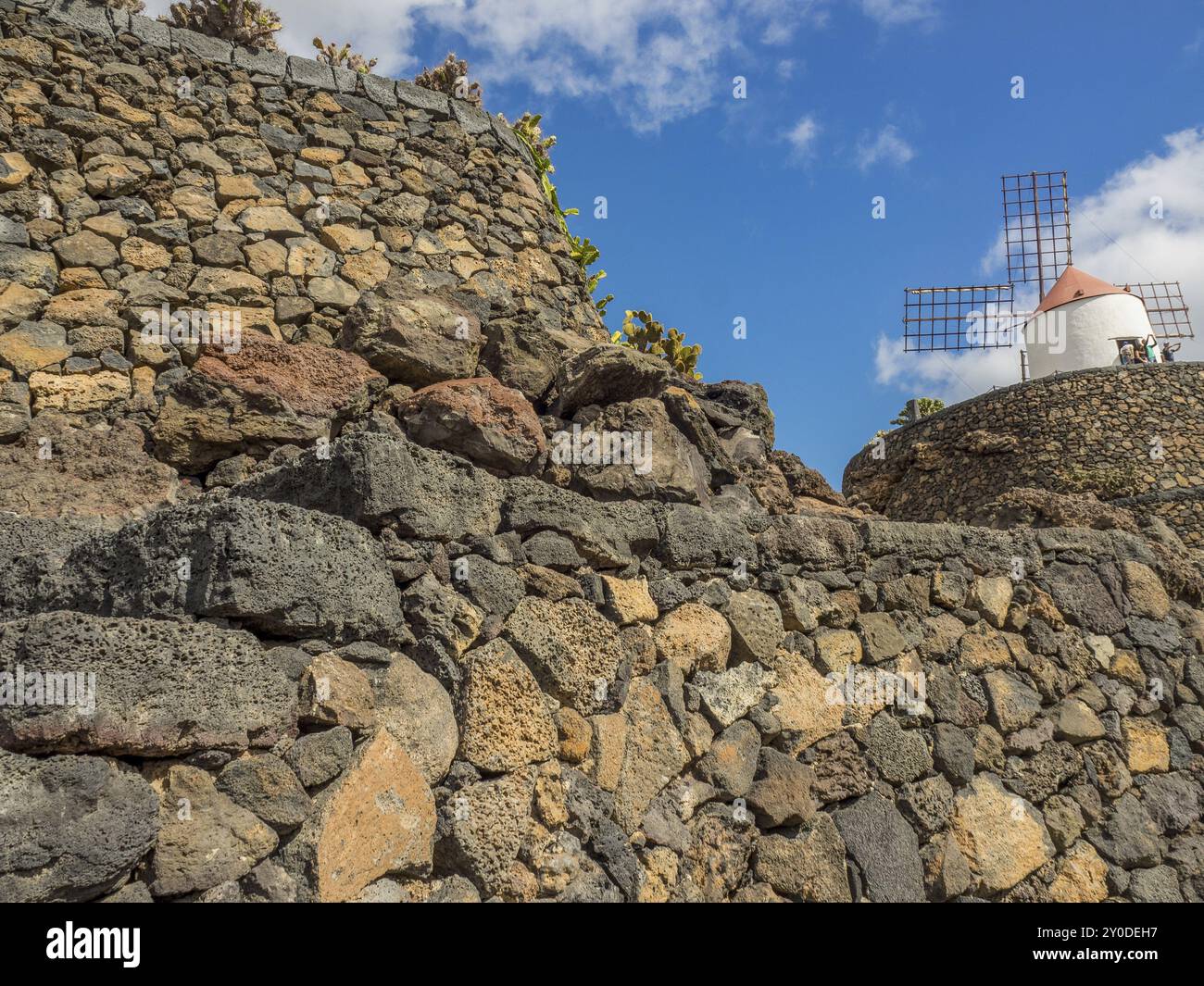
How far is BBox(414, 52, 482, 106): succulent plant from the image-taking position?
5953 millimetres

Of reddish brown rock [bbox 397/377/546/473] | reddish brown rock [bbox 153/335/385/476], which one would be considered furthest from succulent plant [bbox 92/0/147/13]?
reddish brown rock [bbox 397/377/546/473]

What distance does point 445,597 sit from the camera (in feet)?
8.95

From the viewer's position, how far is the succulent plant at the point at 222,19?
527cm

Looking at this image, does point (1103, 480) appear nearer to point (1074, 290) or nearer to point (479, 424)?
point (1074, 290)

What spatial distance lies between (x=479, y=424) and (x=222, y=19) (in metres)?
3.53

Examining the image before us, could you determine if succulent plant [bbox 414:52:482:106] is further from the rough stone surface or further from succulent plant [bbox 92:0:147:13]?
the rough stone surface

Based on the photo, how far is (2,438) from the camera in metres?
3.79

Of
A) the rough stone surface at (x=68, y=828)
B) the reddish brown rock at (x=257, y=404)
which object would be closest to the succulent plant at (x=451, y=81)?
the reddish brown rock at (x=257, y=404)

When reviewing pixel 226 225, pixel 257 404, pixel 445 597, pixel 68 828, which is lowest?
pixel 68 828

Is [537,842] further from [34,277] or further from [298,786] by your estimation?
[34,277]

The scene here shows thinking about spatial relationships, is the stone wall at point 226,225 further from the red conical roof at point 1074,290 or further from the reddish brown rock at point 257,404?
the red conical roof at point 1074,290

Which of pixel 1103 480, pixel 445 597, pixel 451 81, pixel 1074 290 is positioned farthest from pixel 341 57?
pixel 1074 290

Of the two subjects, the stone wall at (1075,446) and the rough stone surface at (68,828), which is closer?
the rough stone surface at (68,828)

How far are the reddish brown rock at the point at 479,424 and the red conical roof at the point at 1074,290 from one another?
2283 centimetres
